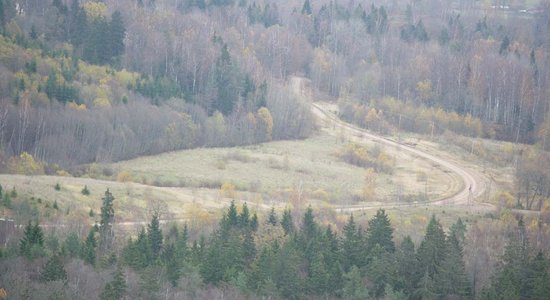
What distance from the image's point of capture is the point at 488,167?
365 ft

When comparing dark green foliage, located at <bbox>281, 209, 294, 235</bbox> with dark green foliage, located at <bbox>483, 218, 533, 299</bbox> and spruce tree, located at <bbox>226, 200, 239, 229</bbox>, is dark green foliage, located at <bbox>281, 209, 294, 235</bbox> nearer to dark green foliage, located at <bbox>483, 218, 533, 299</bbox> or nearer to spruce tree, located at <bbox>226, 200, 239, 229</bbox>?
spruce tree, located at <bbox>226, 200, 239, 229</bbox>

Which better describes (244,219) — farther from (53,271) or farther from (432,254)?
(53,271)

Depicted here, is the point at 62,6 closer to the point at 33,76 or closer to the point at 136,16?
the point at 136,16

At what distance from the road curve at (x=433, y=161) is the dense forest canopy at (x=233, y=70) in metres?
5.31

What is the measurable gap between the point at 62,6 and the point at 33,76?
22.2m

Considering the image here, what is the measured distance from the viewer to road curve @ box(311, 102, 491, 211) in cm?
9562

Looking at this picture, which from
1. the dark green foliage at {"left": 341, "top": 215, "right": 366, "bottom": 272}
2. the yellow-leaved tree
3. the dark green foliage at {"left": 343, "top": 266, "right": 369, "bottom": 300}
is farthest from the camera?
the yellow-leaved tree

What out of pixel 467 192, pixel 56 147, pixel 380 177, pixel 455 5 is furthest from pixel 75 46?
pixel 455 5

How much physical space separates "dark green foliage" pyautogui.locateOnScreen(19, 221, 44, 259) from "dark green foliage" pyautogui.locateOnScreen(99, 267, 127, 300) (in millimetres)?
5969

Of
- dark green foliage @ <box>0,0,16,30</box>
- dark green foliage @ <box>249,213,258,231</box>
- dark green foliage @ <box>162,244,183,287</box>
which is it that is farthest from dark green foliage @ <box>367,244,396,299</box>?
dark green foliage @ <box>0,0,16,30</box>

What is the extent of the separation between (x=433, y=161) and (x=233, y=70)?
2778cm

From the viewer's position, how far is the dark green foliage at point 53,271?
58.4 meters

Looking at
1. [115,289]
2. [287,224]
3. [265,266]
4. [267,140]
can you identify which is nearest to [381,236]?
[287,224]

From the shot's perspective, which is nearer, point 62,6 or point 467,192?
point 467,192
